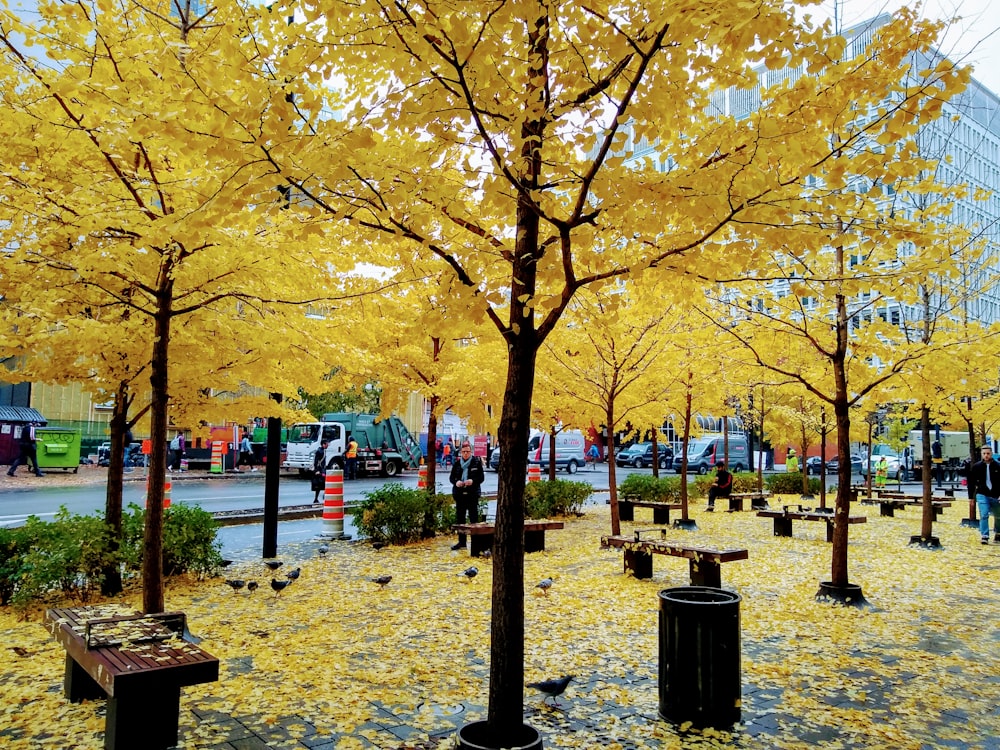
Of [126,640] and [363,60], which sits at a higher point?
[363,60]

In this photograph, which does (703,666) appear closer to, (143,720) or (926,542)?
(143,720)

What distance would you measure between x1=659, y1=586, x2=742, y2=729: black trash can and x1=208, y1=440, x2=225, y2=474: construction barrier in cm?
2836

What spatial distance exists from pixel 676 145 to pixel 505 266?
137 centimetres

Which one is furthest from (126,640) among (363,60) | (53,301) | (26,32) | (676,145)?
(676,145)

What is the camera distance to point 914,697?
4879 mm

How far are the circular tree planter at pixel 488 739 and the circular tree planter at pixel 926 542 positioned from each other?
1132 cm

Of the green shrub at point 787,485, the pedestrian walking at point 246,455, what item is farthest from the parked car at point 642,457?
the pedestrian walking at point 246,455

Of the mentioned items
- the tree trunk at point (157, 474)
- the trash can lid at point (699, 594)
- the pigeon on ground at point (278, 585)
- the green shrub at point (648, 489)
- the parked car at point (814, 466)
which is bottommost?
the parked car at point (814, 466)

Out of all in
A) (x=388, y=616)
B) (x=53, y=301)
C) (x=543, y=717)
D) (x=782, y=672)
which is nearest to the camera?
(x=543, y=717)

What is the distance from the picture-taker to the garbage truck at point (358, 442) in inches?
1184

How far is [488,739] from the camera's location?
12.3 feet

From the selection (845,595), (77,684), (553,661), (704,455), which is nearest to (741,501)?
(845,595)

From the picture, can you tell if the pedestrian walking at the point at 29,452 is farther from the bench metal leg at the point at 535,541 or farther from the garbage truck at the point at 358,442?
the bench metal leg at the point at 535,541

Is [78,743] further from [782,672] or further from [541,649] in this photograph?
[782,672]
